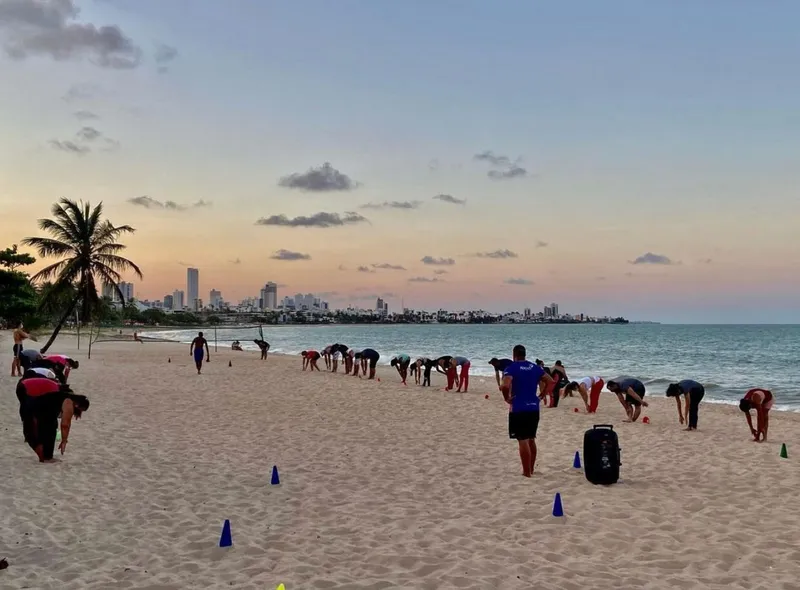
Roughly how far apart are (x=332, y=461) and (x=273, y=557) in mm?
3493

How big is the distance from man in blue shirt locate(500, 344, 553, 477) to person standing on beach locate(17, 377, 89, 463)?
17.1ft

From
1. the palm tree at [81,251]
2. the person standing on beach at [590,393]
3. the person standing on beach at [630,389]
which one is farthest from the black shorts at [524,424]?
the palm tree at [81,251]

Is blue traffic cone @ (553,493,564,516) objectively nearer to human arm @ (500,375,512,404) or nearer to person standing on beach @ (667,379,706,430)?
human arm @ (500,375,512,404)

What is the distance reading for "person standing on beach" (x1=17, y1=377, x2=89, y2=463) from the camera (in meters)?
7.57

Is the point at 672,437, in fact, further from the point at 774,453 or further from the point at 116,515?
the point at 116,515

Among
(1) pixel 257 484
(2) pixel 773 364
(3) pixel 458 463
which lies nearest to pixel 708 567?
(3) pixel 458 463

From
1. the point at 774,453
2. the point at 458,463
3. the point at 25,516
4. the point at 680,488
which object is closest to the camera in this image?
the point at 25,516

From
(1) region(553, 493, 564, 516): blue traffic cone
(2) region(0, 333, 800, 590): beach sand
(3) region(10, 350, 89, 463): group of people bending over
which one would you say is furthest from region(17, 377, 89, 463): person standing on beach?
(1) region(553, 493, 564, 516): blue traffic cone

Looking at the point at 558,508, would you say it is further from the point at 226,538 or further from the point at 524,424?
the point at 226,538

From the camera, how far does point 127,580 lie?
446 cm

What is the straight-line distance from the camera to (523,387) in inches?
294

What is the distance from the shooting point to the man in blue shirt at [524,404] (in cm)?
744

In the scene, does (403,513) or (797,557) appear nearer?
(797,557)

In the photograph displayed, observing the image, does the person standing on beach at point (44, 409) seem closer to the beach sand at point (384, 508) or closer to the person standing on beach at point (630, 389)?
the beach sand at point (384, 508)
